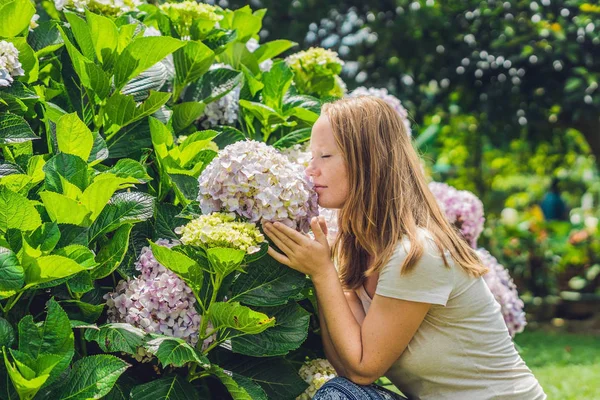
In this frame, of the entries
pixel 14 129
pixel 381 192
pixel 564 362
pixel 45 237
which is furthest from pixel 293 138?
pixel 564 362

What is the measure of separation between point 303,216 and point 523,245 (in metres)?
6.44

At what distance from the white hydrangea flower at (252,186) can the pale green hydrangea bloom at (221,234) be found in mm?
50

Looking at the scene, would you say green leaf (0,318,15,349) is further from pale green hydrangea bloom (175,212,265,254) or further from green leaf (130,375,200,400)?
pale green hydrangea bloom (175,212,265,254)

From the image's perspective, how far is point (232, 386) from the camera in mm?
1800

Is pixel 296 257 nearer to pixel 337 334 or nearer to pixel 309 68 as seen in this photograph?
pixel 337 334

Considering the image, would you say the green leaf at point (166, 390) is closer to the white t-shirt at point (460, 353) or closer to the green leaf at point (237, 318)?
the green leaf at point (237, 318)

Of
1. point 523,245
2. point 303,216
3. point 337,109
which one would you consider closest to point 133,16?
point 337,109

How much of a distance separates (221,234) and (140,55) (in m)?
0.65

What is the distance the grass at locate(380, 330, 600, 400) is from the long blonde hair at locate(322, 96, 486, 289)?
53.5 inches

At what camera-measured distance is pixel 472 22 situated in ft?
18.9

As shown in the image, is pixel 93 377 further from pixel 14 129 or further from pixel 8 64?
pixel 8 64

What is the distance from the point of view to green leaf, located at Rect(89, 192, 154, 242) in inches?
70.0

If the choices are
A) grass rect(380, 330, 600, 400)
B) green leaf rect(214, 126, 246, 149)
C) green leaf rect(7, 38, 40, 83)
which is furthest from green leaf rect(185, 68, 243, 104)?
grass rect(380, 330, 600, 400)

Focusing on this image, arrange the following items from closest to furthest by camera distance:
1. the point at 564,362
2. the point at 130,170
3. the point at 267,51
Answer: the point at 130,170 < the point at 267,51 < the point at 564,362
